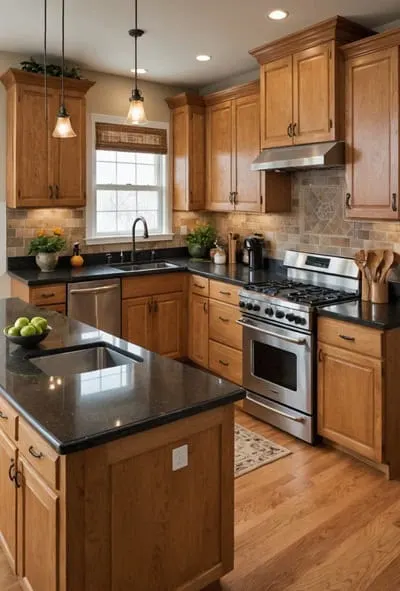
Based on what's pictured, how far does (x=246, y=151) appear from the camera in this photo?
4.73 meters

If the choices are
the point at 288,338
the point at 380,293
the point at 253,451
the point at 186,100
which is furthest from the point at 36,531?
the point at 186,100

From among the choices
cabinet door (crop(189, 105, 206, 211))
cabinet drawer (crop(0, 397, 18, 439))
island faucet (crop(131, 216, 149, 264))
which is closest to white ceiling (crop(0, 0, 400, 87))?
cabinet door (crop(189, 105, 206, 211))

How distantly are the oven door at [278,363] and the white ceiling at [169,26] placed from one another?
2078mm

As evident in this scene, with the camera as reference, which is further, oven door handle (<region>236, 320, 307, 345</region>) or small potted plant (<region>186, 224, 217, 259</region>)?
small potted plant (<region>186, 224, 217, 259</region>)

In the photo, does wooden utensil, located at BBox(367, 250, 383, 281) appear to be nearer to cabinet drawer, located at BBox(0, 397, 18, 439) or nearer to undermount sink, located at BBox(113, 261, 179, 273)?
undermount sink, located at BBox(113, 261, 179, 273)

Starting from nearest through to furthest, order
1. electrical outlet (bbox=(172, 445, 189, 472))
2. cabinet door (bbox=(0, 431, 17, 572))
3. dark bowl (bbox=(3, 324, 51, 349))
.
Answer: electrical outlet (bbox=(172, 445, 189, 472)) → cabinet door (bbox=(0, 431, 17, 572)) → dark bowl (bbox=(3, 324, 51, 349))

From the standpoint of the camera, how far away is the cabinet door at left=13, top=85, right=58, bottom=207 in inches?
169

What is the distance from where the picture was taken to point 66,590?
1.65 metres

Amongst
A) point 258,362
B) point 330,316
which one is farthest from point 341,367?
point 258,362

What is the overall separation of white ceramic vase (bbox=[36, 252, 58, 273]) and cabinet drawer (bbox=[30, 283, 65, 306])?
1.21 feet

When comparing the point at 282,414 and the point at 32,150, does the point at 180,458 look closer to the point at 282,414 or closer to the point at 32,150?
the point at 282,414

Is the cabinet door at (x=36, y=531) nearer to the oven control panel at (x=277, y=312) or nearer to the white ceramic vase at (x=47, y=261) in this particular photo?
the oven control panel at (x=277, y=312)

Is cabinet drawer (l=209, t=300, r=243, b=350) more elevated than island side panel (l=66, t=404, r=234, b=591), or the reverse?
cabinet drawer (l=209, t=300, r=243, b=350)

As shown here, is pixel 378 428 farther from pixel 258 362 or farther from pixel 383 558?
pixel 258 362
